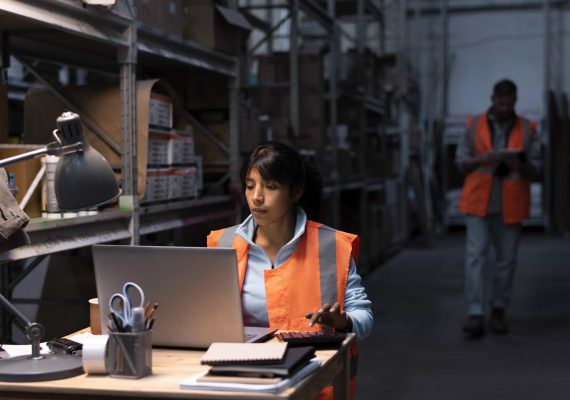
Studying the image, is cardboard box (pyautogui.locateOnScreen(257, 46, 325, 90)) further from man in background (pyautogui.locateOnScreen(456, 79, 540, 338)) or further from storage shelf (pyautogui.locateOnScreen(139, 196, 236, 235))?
storage shelf (pyautogui.locateOnScreen(139, 196, 236, 235))

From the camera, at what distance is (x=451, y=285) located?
26.0 ft

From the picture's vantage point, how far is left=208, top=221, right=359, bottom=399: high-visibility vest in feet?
8.18

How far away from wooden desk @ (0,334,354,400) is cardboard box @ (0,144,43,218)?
1373mm

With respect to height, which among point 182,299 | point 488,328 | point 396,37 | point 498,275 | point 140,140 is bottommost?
point 488,328

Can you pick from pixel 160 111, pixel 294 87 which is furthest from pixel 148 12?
pixel 294 87

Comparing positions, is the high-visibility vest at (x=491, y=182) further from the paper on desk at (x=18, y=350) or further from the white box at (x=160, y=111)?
the paper on desk at (x=18, y=350)

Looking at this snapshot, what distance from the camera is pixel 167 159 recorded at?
420cm

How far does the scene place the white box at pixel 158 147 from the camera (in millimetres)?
3977

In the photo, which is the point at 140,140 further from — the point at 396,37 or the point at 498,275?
the point at 396,37

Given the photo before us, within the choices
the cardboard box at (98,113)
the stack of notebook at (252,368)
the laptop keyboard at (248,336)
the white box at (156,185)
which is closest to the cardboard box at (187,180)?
the white box at (156,185)

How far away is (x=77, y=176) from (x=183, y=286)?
401 mm

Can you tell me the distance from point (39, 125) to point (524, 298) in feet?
15.1

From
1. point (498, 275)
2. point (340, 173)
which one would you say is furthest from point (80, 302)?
point (340, 173)

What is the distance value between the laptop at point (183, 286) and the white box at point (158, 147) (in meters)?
1.89
